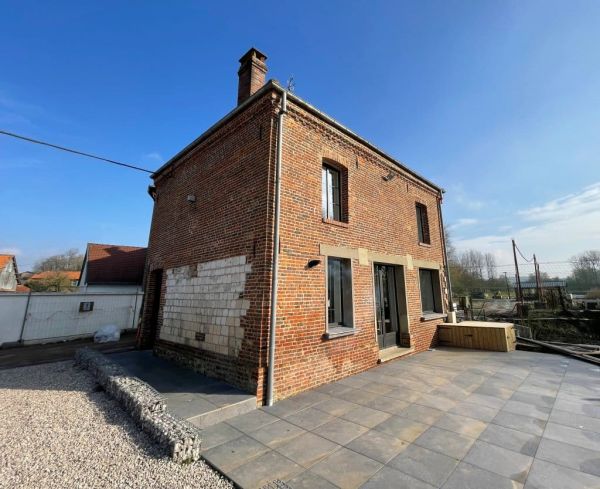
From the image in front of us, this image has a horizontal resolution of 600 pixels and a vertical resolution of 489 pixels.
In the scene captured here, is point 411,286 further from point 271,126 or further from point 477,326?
point 271,126

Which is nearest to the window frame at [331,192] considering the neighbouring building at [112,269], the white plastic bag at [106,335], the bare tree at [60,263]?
the white plastic bag at [106,335]

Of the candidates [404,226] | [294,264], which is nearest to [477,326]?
[404,226]

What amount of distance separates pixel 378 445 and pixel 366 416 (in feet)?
2.66

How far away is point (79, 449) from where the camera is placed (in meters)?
3.27

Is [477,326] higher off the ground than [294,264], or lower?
lower

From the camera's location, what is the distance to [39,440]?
3471mm

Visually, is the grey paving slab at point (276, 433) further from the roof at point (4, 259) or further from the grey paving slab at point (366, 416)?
the roof at point (4, 259)

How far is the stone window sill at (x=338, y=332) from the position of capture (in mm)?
5771

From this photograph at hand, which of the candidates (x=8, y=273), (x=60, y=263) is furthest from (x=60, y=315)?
(x=60, y=263)

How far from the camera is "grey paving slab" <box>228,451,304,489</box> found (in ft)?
8.91

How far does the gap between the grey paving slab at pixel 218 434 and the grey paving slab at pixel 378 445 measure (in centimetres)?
152

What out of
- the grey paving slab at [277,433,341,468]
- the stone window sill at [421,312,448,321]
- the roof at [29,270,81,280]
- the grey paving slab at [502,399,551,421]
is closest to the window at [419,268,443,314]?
the stone window sill at [421,312,448,321]

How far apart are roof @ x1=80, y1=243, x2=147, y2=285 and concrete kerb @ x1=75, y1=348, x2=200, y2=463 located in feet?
52.5

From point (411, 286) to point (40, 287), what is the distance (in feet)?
104
